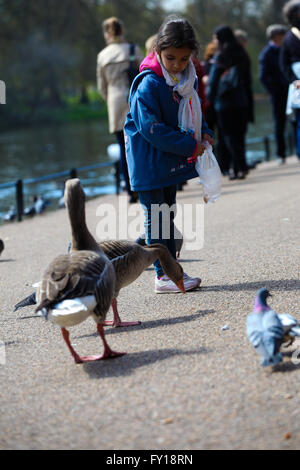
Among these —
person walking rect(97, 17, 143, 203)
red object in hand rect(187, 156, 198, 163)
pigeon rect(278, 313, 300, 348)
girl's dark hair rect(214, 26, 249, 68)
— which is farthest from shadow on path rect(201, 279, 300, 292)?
girl's dark hair rect(214, 26, 249, 68)

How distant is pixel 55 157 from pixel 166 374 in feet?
72.1

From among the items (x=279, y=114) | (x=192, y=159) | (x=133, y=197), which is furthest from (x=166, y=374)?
(x=279, y=114)

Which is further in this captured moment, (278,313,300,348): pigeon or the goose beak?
the goose beak

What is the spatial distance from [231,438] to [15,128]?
43.5 metres

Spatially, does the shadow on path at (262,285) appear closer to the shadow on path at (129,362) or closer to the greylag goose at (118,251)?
the greylag goose at (118,251)

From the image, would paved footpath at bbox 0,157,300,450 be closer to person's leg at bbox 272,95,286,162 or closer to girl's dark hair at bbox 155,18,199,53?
girl's dark hair at bbox 155,18,199,53

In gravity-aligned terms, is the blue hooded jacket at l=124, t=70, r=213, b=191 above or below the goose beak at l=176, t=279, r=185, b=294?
above

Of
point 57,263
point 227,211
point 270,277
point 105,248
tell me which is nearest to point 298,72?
point 227,211

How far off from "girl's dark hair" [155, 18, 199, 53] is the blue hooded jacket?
31 cm

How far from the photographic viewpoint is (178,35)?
477cm

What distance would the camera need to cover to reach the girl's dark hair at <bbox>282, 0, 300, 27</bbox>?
8895mm

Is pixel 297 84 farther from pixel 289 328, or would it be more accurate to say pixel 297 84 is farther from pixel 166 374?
pixel 166 374

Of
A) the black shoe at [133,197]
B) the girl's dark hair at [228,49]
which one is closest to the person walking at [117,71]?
the black shoe at [133,197]
